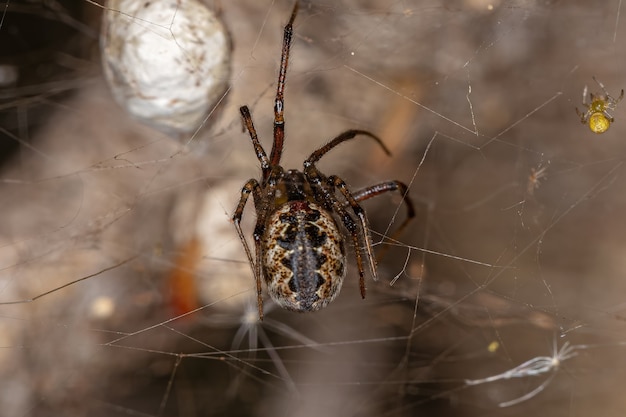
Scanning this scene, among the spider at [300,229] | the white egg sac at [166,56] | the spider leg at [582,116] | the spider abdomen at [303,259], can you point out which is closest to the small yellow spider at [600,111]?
the spider leg at [582,116]

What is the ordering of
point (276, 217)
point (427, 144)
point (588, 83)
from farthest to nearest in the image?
point (427, 144) → point (588, 83) → point (276, 217)

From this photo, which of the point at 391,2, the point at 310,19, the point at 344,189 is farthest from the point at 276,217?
the point at 391,2

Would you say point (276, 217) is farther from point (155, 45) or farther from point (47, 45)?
point (47, 45)

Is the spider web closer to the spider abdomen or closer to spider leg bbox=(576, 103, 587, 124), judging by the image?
spider leg bbox=(576, 103, 587, 124)

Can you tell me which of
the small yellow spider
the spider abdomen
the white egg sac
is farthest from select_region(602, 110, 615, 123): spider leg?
the white egg sac

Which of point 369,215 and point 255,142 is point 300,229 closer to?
point 255,142

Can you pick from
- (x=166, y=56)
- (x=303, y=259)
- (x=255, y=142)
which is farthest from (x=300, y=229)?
(x=166, y=56)

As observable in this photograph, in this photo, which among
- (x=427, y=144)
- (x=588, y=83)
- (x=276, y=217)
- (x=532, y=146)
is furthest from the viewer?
(x=427, y=144)
